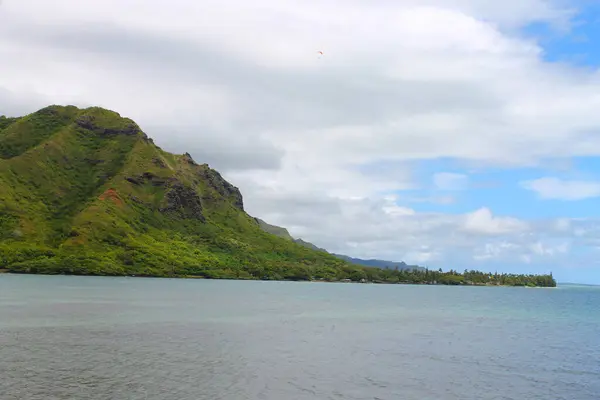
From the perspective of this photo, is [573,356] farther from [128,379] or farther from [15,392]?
[15,392]

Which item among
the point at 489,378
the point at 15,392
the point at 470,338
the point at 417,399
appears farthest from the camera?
the point at 470,338

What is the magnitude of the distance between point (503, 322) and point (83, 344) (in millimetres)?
120275

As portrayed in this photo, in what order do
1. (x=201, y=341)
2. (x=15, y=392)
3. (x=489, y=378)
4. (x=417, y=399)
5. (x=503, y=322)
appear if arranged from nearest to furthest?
(x=15, y=392), (x=417, y=399), (x=489, y=378), (x=201, y=341), (x=503, y=322)

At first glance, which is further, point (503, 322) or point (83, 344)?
point (503, 322)

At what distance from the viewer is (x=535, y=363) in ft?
272

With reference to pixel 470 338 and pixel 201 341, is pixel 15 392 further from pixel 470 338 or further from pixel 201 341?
pixel 470 338

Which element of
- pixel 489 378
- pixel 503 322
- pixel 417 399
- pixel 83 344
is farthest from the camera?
pixel 503 322

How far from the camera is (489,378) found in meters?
69.3

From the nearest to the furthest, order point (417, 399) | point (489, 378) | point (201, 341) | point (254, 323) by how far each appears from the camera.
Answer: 1. point (417, 399)
2. point (489, 378)
3. point (201, 341)
4. point (254, 323)

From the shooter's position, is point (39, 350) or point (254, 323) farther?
point (254, 323)

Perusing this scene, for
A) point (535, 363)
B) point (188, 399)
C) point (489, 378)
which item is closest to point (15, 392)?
point (188, 399)

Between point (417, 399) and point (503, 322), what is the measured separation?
115 m

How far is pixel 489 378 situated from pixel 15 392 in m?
51.8

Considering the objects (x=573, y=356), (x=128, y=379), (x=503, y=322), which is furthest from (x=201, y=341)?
(x=503, y=322)
